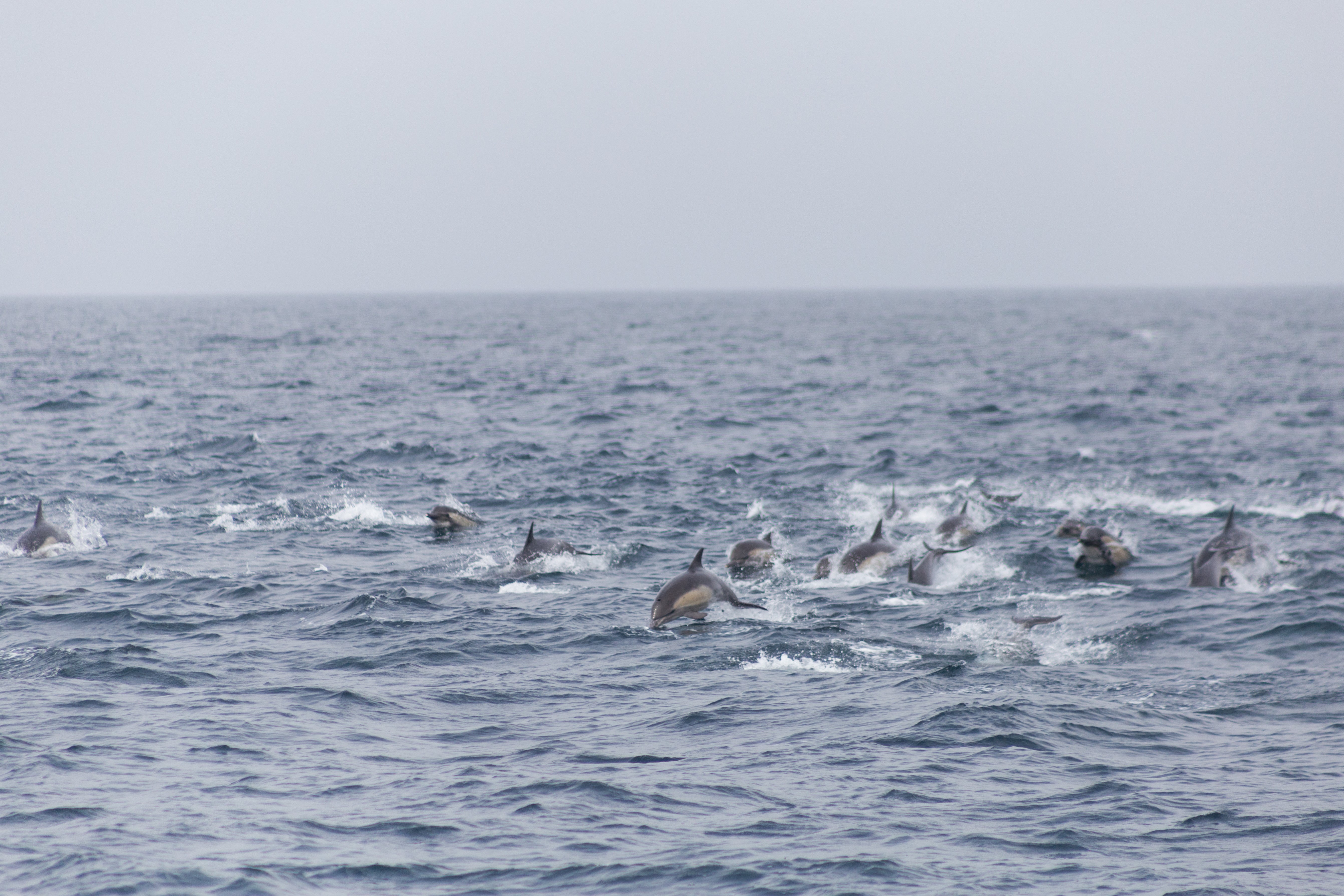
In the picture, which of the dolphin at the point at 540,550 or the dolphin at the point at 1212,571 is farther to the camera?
the dolphin at the point at 540,550

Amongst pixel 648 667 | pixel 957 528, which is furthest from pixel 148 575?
pixel 957 528

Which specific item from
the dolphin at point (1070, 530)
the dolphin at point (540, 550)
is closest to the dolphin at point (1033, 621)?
the dolphin at point (1070, 530)

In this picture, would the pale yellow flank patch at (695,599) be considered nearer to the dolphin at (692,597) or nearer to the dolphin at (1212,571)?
the dolphin at (692,597)

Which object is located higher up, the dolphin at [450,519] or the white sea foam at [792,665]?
the dolphin at [450,519]

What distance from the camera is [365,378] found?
206 feet

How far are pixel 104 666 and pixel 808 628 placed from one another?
10.4m

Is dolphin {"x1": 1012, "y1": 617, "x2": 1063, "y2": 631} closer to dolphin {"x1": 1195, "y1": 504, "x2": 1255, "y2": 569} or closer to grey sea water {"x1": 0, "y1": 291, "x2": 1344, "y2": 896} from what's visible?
grey sea water {"x1": 0, "y1": 291, "x2": 1344, "y2": 896}

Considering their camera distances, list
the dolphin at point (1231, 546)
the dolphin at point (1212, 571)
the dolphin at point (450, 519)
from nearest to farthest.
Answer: the dolphin at point (1212, 571) → the dolphin at point (1231, 546) → the dolphin at point (450, 519)

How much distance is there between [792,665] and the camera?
1836 cm

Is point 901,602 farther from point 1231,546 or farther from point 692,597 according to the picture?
point 1231,546

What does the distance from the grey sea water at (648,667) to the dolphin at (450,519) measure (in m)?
0.73

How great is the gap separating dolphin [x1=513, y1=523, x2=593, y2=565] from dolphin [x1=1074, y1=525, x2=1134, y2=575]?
32.4 ft

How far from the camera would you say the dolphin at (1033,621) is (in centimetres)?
2012

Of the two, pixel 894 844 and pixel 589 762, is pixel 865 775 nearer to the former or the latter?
pixel 894 844
